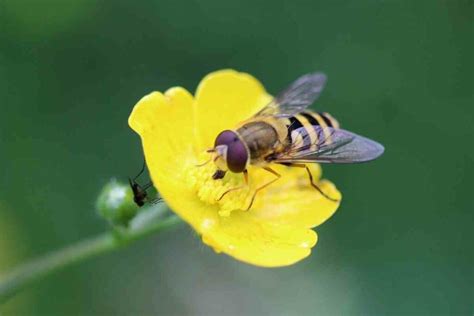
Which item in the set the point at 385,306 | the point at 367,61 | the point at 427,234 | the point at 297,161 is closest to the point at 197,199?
the point at 297,161

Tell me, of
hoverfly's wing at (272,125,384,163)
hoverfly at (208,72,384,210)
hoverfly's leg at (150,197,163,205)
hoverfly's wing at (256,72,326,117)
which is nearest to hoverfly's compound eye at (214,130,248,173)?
hoverfly at (208,72,384,210)

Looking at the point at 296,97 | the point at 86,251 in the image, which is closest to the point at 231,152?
the point at 296,97

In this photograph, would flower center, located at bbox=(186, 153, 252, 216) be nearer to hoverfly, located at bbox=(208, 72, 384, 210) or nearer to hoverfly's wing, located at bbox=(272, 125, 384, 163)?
hoverfly, located at bbox=(208, 72, 384, 210)

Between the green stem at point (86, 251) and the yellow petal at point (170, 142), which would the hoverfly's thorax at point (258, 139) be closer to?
the yellow petal at point (170, 142)

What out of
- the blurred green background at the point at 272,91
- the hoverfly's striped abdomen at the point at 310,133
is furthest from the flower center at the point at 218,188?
the blurred green background at the point at 272,91

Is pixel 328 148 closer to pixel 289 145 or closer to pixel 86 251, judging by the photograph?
pixel 289 145

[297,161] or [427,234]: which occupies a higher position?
[297,161]

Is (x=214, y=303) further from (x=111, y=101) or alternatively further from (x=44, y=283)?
(x=111, y=101)
